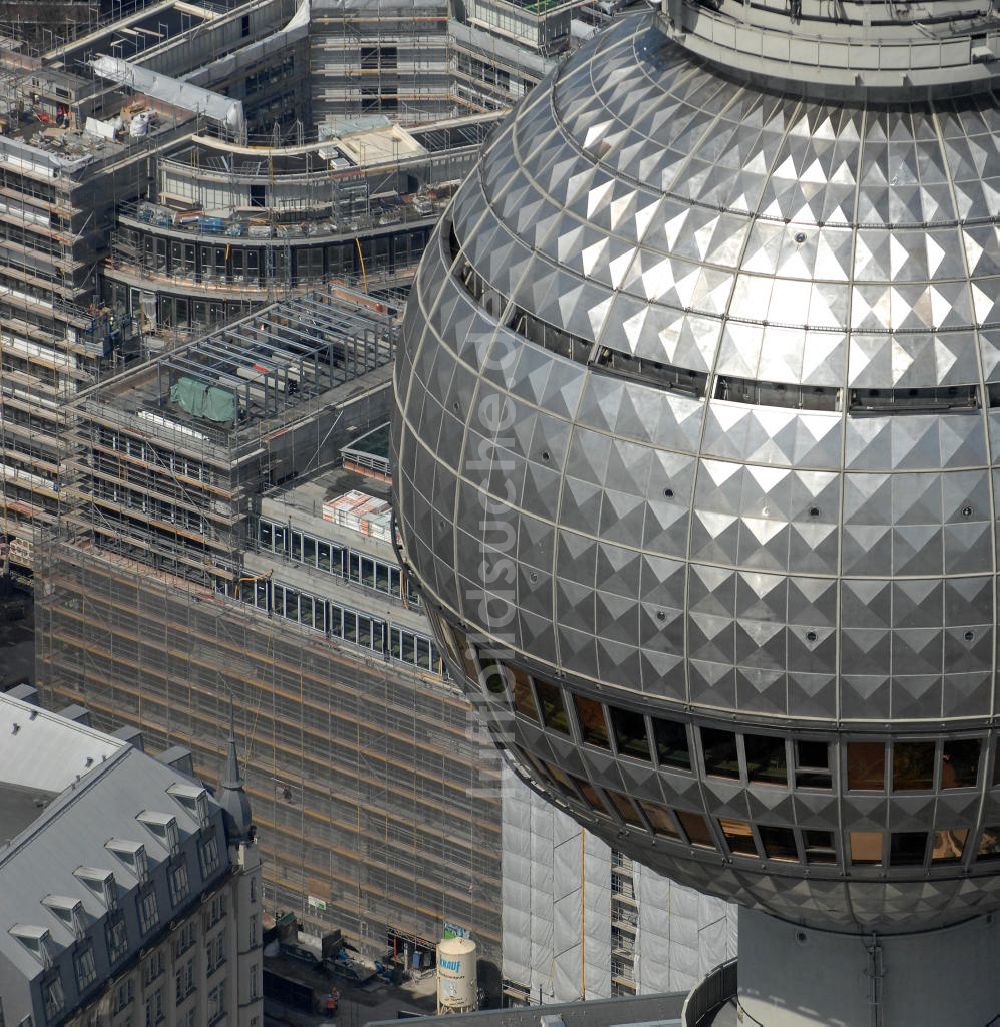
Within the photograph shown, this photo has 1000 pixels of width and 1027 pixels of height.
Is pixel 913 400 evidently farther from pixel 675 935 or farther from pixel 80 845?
pixel 675 935

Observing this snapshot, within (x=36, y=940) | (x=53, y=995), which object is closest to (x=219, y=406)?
(x=53, y=995)

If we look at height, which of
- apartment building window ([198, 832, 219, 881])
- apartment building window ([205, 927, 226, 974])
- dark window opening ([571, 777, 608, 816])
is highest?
dark window opening ([571, 777, 608, 816])

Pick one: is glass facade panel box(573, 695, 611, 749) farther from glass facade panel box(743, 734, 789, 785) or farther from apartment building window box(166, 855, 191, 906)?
apartment building window box(166, 855, 191, 906)

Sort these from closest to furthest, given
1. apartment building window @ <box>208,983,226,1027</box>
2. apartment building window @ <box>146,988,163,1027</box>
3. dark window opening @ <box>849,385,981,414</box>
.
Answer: dark window opening @ <box>849,385,981,414</box> → apartment building window @ <box>146,988,163,1027</box> → apartment building window @ <box>208,983,226,1027</box>

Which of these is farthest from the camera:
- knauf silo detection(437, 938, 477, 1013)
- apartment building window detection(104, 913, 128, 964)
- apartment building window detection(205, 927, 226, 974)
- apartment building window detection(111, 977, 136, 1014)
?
knauf silo detection(437, 938, 477, 1013)

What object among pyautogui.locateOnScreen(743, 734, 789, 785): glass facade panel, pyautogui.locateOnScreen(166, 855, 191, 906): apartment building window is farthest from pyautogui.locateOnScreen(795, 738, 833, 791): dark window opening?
pyautogui.locateOnScreen(166, 855, 191, 906): apartment building window

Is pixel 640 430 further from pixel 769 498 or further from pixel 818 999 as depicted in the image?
pixel 818 999
